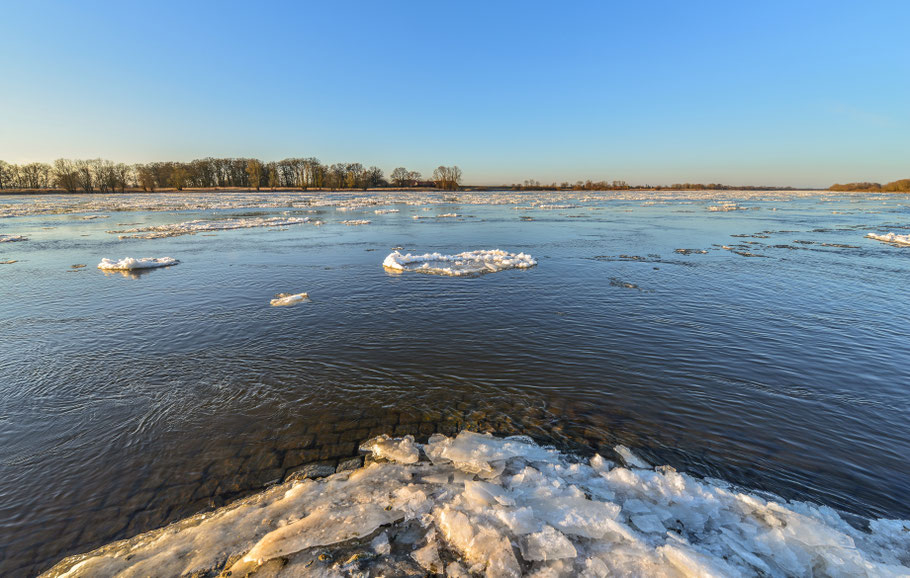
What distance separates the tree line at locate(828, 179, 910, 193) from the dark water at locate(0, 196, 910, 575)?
572 feet

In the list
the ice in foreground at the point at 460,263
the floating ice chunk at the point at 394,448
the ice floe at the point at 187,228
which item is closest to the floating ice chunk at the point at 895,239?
the ice in foreground at the point at 460,263

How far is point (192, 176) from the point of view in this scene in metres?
115

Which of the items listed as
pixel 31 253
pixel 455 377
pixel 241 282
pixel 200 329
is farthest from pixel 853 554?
pixel 31 253

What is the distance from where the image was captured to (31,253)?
19438 mm

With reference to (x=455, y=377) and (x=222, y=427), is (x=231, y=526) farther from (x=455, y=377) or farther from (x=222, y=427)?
(x=455, y=377)

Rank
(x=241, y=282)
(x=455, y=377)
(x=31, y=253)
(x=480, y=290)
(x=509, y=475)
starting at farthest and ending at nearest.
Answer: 1. (x=31, y=253)
2. (x=241, y=282)
3. (x=480, y=290)
4. (x=455, y=377)
5. (x=509, y=475)

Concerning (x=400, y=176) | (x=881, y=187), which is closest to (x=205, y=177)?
(x=400, y=176)

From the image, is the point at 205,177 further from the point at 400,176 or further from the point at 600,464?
the point at 600,464

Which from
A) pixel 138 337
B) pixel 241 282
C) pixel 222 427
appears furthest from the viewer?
Result: pixel 241 282

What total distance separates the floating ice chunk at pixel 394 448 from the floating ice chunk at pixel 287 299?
282 inches

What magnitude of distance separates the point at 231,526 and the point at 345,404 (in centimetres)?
251

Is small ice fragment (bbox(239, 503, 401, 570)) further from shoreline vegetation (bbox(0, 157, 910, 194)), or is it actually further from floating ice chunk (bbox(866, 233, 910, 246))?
shoreline vegetation (bbox(0, 157, 910, 194))

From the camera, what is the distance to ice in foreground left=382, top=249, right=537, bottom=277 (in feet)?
50.2

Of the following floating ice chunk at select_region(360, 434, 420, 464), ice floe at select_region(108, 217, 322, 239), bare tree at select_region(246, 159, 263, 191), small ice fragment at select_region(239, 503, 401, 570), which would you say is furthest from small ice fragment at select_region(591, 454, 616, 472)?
bare tree at select_region(246, 159, 263, 191)
